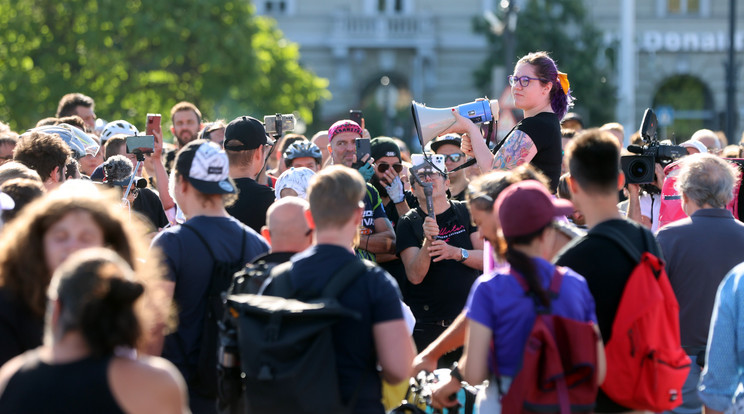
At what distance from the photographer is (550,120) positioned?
598 centimetres

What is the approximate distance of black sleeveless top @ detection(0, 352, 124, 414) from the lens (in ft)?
9.62

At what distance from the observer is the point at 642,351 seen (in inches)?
160

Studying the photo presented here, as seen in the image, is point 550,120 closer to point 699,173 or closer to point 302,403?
point 699,173

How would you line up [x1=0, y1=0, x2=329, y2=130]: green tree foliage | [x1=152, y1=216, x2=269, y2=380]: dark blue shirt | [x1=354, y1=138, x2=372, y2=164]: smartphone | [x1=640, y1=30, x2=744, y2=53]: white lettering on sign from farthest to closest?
[x1=640, y1=30, x2=744, y2=53]: white lettering on sign < [x1=0, y1=0, x2=329, y2=130]: green tree foliage < [x1=354, y1=138, x2=372, y2=164]: smartphone < [x1=152, y1=216, x2=269, y2=380]: dark blue shirt

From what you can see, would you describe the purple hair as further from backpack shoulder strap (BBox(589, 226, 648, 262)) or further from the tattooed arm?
backpack shoulder strap (BBox(589, 226, 648, 262))

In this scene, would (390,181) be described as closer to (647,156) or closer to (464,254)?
(464,254)

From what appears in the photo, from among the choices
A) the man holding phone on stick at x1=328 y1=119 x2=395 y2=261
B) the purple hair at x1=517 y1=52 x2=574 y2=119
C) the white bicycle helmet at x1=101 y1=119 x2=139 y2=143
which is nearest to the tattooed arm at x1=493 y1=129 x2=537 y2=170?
the purple hair at x1=517 y1=52 x2=574 y2=119

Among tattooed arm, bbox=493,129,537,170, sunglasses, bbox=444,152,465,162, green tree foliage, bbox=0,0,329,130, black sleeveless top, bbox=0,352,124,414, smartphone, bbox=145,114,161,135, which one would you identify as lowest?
black sleeveless top, bbox=0,352,124,414

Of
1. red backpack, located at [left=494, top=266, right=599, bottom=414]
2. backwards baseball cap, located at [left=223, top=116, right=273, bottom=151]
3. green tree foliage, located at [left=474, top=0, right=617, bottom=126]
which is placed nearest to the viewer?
red backpack, located at [left=494, top=266, right=599, bottom=414]

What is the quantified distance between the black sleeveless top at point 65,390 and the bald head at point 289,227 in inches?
61.5

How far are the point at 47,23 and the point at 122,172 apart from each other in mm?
18990

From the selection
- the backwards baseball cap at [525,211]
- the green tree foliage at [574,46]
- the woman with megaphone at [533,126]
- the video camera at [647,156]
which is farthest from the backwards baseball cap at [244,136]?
the green tree foliage at [574,46]

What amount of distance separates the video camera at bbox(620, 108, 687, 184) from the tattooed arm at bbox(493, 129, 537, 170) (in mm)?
954

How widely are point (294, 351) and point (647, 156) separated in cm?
349
